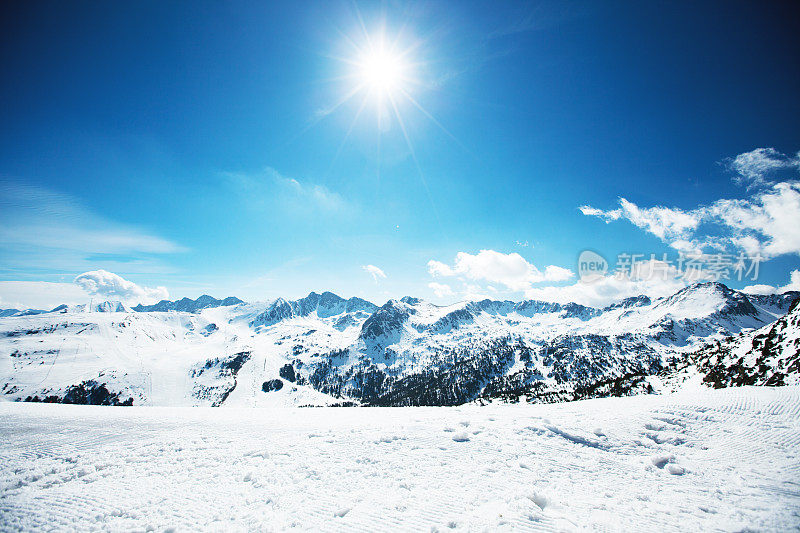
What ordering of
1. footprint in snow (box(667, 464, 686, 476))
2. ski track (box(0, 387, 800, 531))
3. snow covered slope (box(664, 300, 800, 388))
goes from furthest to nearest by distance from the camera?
snow covered slope (box(664, 300, 800, 388))
footprint in snow (box(667, 464, 686, 476))
ski track (box(0, 387, 800, 531))

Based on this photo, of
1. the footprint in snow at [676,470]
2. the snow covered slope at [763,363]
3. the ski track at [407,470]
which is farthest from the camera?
the snow covered slope at [763,363]

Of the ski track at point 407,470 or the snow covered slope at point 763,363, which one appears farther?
the snow covered slope at point 763,363

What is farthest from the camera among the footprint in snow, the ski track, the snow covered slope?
the snow covered slope

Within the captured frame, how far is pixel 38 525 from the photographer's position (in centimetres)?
817

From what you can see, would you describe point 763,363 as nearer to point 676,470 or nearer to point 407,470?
point 676,470

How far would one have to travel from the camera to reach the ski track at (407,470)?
778 cm

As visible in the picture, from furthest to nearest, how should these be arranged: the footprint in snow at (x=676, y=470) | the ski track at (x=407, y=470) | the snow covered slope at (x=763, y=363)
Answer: the snow covered slope at (x=763, y=363) → the footprint in snow at (x=676, y=470) → the ski track at (x=407, y=470)

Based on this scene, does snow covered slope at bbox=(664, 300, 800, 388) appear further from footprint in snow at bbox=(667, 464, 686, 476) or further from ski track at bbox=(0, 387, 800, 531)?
footprint in snow at bbox=(667, 464, 686, 476)

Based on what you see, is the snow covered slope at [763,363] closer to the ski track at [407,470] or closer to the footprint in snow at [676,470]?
the ski track at [407,470]

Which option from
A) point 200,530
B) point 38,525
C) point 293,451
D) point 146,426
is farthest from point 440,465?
point 146,426

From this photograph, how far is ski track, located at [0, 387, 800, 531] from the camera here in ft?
25.5

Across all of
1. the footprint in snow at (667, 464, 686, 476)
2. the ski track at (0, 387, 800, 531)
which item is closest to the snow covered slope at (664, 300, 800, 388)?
the ski track at (0, 387, 800, 531)

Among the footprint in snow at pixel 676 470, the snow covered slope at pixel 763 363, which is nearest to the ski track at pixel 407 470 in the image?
the footprint in snow at pixel 676 470

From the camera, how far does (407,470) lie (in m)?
9.86
